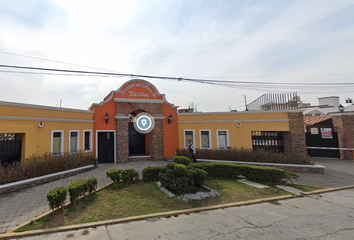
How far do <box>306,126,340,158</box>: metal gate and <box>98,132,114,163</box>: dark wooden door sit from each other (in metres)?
16.5

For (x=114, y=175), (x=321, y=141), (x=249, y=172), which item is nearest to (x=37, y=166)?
(x=114, y=175)

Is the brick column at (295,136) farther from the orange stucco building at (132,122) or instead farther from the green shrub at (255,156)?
the orange stucco building at (132,122)

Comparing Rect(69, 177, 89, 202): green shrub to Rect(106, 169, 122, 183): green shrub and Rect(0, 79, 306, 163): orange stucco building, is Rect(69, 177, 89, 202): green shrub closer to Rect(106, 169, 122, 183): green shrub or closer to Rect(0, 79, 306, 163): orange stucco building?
Rect(106, 169, 122, 183): green shrub

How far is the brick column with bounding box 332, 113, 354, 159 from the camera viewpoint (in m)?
13.4

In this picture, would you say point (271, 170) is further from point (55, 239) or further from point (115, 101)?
point (115, 101)

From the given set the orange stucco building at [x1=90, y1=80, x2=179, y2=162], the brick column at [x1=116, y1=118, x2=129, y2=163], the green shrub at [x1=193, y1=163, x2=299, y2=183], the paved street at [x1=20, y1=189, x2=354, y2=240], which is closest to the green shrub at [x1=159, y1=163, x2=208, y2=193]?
the paved street at [x1=20, y1=189, x2=354, y2=240]

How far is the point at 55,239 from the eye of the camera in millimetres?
3566

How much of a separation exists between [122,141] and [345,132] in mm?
17308

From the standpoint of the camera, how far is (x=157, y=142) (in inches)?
510

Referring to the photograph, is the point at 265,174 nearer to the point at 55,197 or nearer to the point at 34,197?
the point at 55,197

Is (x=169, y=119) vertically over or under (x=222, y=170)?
over

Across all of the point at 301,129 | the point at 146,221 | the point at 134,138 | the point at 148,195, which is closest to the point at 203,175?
the point at 148,195

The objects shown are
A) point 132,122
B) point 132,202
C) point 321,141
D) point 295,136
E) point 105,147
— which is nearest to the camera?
point 132,202

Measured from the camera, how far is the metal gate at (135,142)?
1440cm
